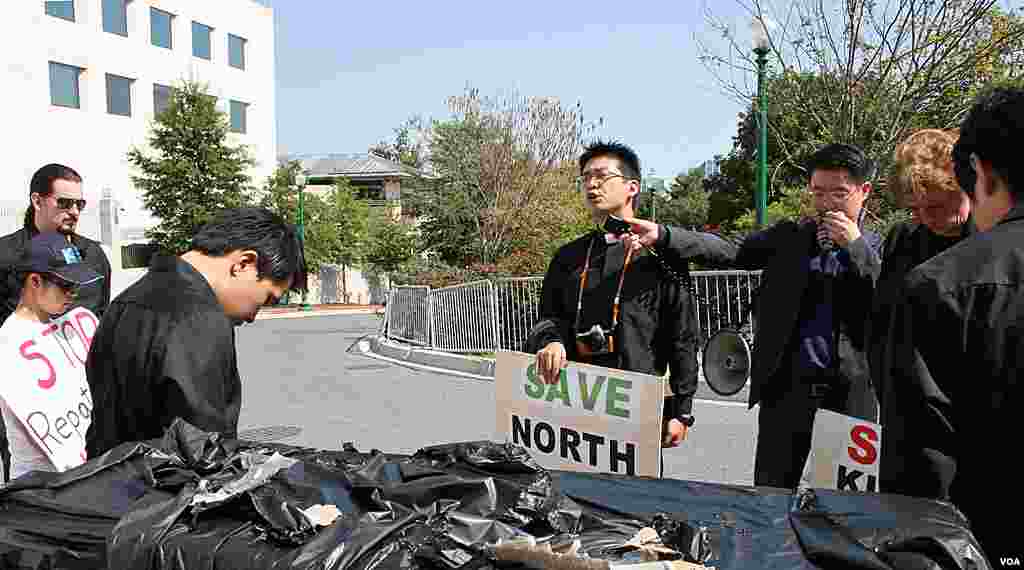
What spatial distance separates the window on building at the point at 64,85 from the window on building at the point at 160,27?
4882mm

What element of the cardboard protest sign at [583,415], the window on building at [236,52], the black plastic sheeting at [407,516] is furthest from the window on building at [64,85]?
the black plastic sheeting at [407,516]

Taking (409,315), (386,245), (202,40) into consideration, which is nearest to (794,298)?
(409,315)

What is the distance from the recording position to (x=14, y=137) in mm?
30891

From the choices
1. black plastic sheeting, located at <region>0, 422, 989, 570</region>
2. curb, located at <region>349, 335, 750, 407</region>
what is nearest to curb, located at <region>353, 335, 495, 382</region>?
curb, located at <region>349, 335, 750, 407</region>

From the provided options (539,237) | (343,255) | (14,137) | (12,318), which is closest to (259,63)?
(343,255)

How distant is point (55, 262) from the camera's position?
3184 millimetres

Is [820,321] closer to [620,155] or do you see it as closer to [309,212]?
[620,155]

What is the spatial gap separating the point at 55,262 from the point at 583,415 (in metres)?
2.16

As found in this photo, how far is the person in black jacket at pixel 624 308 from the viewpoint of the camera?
3.44 metres

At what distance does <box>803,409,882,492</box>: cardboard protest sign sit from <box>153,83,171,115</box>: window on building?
130ft

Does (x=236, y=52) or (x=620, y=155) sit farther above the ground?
(x=236, y=52)

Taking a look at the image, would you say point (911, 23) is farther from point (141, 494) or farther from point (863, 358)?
point (141, 494)

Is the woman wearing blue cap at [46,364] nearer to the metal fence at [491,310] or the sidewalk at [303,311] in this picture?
the metal fence at [491,310]

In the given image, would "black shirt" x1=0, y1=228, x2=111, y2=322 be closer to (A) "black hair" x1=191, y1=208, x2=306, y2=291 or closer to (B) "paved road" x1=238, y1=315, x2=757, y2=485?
(A) "black hair" x1=191, y1=208, x2=306, y2=291
